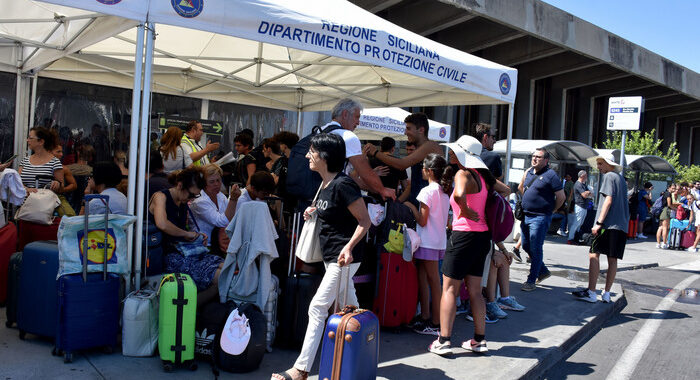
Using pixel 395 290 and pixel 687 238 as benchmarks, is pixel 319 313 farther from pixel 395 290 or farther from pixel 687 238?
pixel 687 238

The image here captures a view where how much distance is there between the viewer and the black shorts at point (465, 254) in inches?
186

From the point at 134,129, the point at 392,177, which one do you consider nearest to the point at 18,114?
the point at 134,129

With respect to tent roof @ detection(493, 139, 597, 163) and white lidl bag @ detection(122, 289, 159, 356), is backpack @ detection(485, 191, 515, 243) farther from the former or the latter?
tent roof @ detection(493, 139, 597, 163)

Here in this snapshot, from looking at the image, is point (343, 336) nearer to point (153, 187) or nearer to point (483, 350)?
point (483, 350)

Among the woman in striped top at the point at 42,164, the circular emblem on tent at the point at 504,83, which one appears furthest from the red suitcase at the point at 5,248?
the circular emblem on tent at the point at 504,83

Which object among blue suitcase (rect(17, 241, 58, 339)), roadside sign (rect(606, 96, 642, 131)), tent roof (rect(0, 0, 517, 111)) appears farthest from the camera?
roadside sign (rect(606, 96, 642, 131))

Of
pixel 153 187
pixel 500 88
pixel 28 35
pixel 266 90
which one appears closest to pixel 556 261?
pixel 500 88

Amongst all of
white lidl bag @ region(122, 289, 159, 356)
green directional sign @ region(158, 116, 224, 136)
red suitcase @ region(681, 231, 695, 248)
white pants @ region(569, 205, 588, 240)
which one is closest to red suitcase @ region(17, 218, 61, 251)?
white lidl bag @ region(122, 289, 159, 356)

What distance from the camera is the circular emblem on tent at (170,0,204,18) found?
13.0 ft

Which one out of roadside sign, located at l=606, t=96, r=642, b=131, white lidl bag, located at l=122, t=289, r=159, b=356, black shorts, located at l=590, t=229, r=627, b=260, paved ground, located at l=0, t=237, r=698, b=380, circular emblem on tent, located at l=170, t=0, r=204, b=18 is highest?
roadside sign, located at l=606, t=96, r=642, b=131

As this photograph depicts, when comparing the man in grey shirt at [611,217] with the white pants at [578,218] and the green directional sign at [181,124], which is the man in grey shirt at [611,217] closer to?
the green directional sign at [181,124]

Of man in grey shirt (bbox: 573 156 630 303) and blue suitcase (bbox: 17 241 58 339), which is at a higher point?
man in grey shirt (bbox: 573 156 630 303)

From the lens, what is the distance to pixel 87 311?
13.0 ft

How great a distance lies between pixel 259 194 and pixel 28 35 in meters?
3.70
